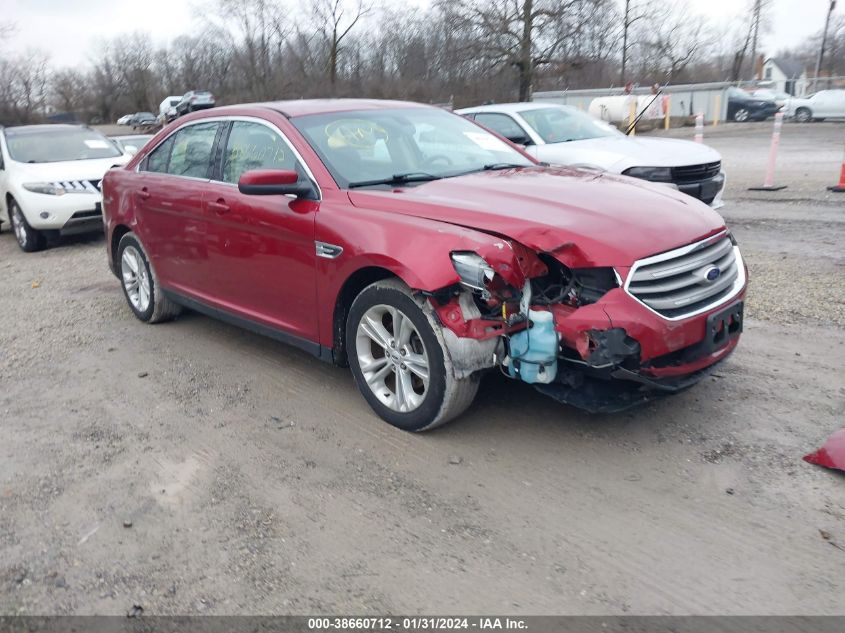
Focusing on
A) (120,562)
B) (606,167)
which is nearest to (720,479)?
(120,562)

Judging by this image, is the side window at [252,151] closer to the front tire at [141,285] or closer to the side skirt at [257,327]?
the side skirt at [257,327]

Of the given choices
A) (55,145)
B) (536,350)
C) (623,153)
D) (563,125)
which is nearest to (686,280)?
(536,350)

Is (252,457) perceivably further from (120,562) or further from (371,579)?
(371,579)

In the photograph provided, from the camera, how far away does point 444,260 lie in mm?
3701

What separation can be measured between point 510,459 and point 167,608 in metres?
1.76

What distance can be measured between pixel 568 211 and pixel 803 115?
3108 cm

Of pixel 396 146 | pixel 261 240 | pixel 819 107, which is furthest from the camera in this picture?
pixel 819 107

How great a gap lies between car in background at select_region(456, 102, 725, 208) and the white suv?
531cm

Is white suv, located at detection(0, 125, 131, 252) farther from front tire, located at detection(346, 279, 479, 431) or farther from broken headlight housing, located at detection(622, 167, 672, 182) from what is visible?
front tire, located at detection(346, 279, 479, 431)

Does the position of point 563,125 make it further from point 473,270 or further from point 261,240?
point 473,270

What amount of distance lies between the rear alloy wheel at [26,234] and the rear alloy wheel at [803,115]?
29.1 metres

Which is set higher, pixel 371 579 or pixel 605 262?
pixel 605 262

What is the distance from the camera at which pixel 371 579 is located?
298 centimetres

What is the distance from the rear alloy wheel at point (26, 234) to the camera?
10.4 meters
